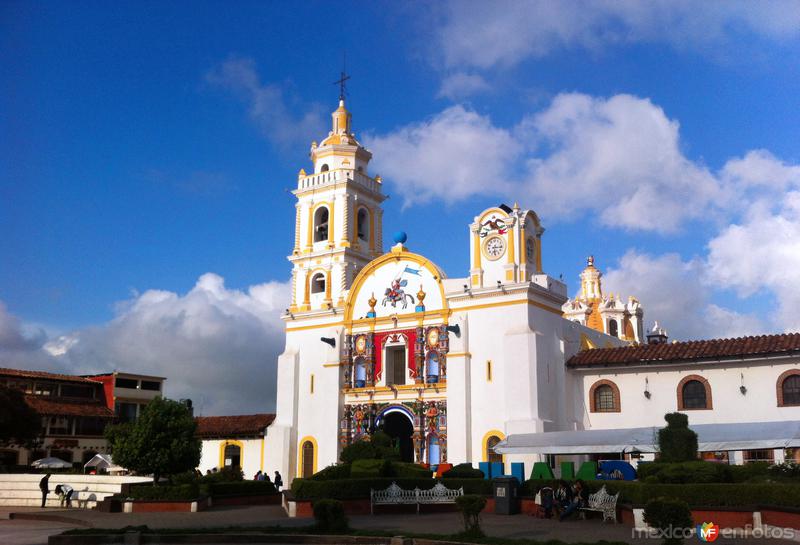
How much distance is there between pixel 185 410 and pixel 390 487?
852 cm

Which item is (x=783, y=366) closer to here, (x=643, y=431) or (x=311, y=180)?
(x=643, y=431)

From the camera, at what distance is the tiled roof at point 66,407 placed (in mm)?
48969

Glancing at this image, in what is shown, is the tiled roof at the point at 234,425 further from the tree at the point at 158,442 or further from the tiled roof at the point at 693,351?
the tiled roof at the point at 693,351

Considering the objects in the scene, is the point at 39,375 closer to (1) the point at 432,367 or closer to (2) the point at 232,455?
(2) the point at 232,455

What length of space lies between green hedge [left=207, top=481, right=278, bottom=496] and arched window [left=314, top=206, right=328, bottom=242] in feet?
53.0

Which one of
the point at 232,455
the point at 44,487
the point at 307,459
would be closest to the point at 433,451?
the point at 307,459

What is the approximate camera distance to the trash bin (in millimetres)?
23000

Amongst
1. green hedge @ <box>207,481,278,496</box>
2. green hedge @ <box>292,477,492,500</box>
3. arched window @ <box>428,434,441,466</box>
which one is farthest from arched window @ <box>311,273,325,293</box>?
green hedge @ <box>292,477,492,500</box>

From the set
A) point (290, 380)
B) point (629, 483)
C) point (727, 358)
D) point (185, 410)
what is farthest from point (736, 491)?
point (290, 380)

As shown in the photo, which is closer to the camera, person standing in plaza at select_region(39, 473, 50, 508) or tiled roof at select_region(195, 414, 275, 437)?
person standing in plaza at select_region(39, 473, 50, 508)

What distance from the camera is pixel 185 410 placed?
93.2 ft

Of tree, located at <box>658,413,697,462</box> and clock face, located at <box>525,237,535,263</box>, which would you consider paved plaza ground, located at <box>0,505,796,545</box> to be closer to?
tree, located at <box>658,413,697,462</box>

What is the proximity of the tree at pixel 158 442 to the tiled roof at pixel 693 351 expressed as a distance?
16998mm

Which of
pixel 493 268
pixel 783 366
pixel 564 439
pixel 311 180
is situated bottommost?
pixel 564 439
